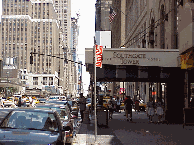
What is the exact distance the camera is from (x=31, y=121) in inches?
363

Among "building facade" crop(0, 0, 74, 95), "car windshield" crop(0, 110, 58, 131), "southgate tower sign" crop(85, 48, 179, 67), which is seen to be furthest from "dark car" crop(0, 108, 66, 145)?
"building facade" crop(0, 0, 74, 95)

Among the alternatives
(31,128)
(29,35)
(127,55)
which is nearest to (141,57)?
(127,55)

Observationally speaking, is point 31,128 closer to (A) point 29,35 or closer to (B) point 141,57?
(B) point 141,57

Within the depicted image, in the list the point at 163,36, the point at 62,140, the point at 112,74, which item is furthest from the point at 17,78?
the point at 62,140

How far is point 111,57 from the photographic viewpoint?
20.3m

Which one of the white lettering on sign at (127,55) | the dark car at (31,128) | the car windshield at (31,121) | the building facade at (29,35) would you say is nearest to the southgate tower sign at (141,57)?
the white lettering on sign at (127,55)

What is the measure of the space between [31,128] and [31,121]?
0.36m

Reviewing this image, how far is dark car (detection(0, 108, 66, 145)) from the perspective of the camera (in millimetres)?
7875

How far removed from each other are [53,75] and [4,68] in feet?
78.7

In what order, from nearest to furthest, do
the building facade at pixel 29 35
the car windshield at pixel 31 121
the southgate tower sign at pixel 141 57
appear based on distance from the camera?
the car windshield at pixel 31 121
the southgate tower sign at pixel 141 57
the building facade at pixel 29 35

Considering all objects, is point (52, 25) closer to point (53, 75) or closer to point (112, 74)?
point (53, 75)

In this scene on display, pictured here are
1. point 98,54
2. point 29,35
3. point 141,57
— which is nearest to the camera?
point 98,54

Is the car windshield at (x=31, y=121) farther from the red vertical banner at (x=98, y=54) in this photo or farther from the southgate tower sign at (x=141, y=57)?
the southgate tower sign at (x=141, y=57)

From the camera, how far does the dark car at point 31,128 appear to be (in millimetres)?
7875
